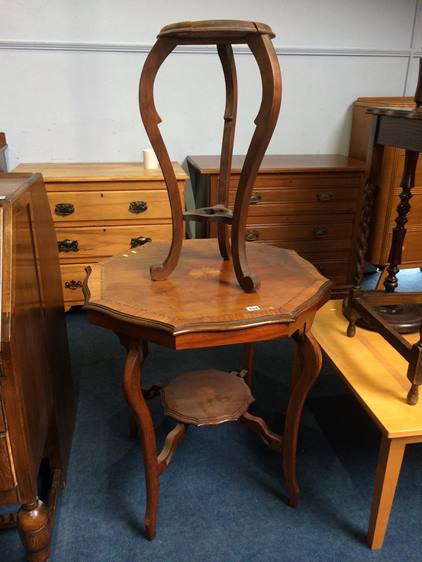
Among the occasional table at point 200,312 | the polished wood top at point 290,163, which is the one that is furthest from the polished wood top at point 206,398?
the polished wood top at point 290,163

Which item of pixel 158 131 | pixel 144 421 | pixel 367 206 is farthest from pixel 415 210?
pixel 144 421

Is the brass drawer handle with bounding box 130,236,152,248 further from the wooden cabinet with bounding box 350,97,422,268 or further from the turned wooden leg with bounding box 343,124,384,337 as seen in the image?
the wooden cabinet with bounding box 350,97,422,268

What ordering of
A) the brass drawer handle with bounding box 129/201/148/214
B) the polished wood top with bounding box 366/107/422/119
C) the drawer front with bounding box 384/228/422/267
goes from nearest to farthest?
the polished wood top with bounding box 366/107/422/119
the brass drawer handle with bounding box 129/201/148/214
the drawer front with bounding box 384/228/422/267

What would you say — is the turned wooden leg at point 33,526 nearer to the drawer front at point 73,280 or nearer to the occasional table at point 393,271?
the occasional table at point 393,271

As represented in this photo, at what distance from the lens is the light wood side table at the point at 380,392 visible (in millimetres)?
1483

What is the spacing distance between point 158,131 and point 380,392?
1141mm

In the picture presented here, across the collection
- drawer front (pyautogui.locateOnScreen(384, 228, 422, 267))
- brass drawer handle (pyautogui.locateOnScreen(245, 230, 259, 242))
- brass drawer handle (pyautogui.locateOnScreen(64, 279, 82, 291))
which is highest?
brass drawer handle (pyautogui.locateOnScreen(245, 230, 259, 242))

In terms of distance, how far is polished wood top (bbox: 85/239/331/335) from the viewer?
1.34m

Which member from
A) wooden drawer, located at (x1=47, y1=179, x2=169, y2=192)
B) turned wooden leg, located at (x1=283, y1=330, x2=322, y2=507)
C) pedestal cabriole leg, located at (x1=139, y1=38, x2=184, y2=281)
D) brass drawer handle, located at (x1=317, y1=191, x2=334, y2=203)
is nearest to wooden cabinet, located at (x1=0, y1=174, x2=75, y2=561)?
pedestal cabriole leg, located at (x1=139, y1=38, x2=184, y2=281)

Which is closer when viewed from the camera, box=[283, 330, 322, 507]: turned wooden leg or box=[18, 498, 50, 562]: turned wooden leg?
box=[18, 498, 50, 562]: turned wooden leg

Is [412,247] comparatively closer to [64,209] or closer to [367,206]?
[367,206]

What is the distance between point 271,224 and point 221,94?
104 centimetres

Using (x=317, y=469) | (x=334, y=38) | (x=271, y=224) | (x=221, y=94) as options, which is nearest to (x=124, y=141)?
(x=221, y=94)

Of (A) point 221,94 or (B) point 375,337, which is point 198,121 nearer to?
(A) point 221,94
